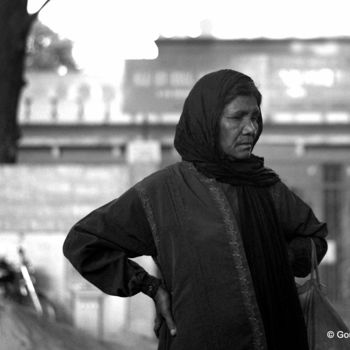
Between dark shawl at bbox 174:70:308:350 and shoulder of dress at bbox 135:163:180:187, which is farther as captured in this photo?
shoulder of dress at bbox 135:163:180:187

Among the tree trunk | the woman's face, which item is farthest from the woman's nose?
the tree trunk

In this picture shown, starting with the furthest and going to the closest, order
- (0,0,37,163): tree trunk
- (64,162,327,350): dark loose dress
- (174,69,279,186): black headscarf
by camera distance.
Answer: (0,0,37,163): tree trunk, (174,69,279,186): black headscarf, (64,162,327,350): dark loose dress

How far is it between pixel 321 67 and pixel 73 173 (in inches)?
161

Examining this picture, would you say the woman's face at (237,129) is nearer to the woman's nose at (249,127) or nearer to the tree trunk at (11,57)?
the woman's nose at (249,127)

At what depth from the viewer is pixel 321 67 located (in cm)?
1206

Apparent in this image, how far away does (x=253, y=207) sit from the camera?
2572 millimetres

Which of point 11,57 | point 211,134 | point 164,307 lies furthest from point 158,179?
point 11,57

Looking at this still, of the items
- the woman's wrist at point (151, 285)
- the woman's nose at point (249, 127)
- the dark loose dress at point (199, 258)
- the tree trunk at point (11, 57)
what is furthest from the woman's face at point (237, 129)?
the tree trunk at point (11, 57)

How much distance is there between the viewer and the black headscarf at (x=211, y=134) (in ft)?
8.43

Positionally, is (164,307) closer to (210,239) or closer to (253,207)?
(210,239)

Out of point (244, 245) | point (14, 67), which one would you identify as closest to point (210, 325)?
point (244, 245)

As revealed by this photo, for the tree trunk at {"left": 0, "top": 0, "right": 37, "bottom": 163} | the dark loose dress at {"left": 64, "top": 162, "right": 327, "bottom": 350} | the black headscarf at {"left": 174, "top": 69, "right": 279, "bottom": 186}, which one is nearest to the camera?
the dark loose dress at {"left": 64, "top": 162, "right": 327, "bottom": 350}

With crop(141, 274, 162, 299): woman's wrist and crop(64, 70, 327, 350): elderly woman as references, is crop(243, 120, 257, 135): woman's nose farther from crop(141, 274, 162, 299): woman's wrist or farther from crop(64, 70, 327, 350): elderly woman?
crop(141, 274, 162, 299): woman's wrist

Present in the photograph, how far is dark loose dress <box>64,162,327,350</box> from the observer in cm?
247
